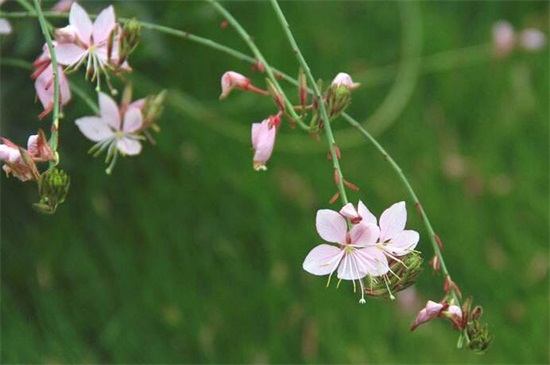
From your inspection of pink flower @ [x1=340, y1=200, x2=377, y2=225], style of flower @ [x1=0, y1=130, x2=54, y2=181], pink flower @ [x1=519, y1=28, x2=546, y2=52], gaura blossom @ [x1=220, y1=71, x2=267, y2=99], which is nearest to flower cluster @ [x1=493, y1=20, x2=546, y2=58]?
pink flower @ [x1=519, y1=28, x2=546, y2=52]

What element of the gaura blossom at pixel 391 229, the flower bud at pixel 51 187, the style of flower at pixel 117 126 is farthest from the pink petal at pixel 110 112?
the gaura blossom at pixel 391 229

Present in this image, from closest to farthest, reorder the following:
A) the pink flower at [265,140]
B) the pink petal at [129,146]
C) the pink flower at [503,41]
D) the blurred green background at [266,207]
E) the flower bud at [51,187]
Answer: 1. the flower bud at [51,187]
2. the pink flower at [265,140]
3. the pink petal at [129,146]
4. the blurred green background at [266,207]
5. the pink flower at [503,41]

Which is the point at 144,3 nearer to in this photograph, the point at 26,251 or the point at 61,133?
the point at 61,133

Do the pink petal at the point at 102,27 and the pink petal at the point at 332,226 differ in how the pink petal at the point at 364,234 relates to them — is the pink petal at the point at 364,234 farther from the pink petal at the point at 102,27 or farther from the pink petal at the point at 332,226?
the pink petal at the point at 102,27

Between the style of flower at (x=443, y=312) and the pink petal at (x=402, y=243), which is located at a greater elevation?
the pink petal at (x=402, y=243)

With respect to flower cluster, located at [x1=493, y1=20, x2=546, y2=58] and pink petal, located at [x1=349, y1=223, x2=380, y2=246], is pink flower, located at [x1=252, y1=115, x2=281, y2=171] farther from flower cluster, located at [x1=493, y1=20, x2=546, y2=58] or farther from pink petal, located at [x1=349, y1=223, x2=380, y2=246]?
flower cluster, located at [x1=493, y1=20, x2=546, y2=58]

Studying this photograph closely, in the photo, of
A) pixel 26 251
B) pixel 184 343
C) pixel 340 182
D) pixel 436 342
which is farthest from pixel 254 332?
pixel 340 182

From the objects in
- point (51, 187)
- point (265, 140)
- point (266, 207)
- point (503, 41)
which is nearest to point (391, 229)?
point (265, 140)

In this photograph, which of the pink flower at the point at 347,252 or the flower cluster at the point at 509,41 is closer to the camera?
the pink flower at the point at 347,252
